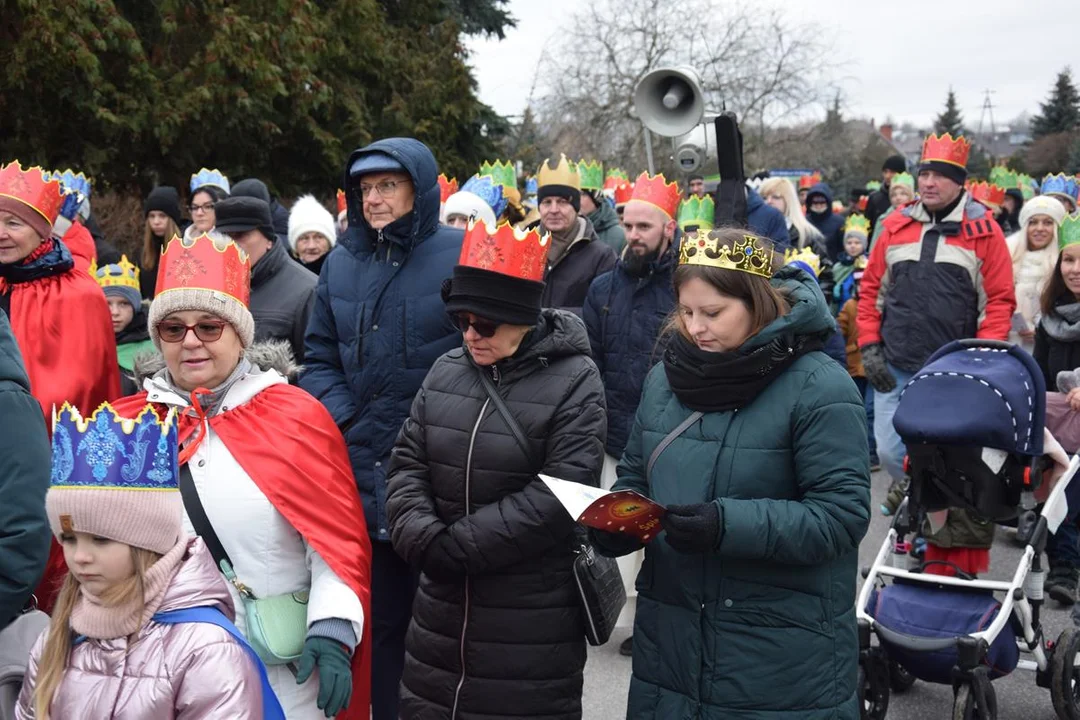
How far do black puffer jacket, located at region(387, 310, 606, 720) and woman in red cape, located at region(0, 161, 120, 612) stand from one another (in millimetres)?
1434

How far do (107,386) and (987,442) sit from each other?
366cm

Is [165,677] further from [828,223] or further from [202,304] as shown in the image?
[828,223]

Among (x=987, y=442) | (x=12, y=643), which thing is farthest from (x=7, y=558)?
(x=987, y=442)

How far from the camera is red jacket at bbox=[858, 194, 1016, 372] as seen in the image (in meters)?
7.41

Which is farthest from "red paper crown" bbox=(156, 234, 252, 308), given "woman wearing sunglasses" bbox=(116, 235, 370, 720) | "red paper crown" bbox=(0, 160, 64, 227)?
"red paper crown" bbox=(0, 160, 64, 227)

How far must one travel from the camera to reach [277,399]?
3.63m

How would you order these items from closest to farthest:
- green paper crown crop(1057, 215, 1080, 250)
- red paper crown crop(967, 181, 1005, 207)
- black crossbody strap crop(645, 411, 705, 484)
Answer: black crossbody strap crop(645, 411, 705, 484), green paper crown crop(1057, 215, 1080, 250), red paper crown crop(967, 181, 1005, 207)

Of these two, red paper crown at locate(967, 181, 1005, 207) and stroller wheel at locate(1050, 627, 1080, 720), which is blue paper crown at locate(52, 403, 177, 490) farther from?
red paper crown at locate(967, 181, 1005, 207)

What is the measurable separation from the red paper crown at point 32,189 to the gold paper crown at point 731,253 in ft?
8.75

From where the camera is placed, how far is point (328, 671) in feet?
10.8

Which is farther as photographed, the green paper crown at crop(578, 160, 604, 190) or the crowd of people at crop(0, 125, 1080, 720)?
the green paper crown at crop(578, 160, 604, 190)

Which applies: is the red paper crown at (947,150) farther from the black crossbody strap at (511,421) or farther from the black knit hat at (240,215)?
the black crossbody strap at (511,421)

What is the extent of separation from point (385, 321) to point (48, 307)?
4.29ft

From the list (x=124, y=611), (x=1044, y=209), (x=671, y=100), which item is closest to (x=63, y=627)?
(x=124, y=611)
